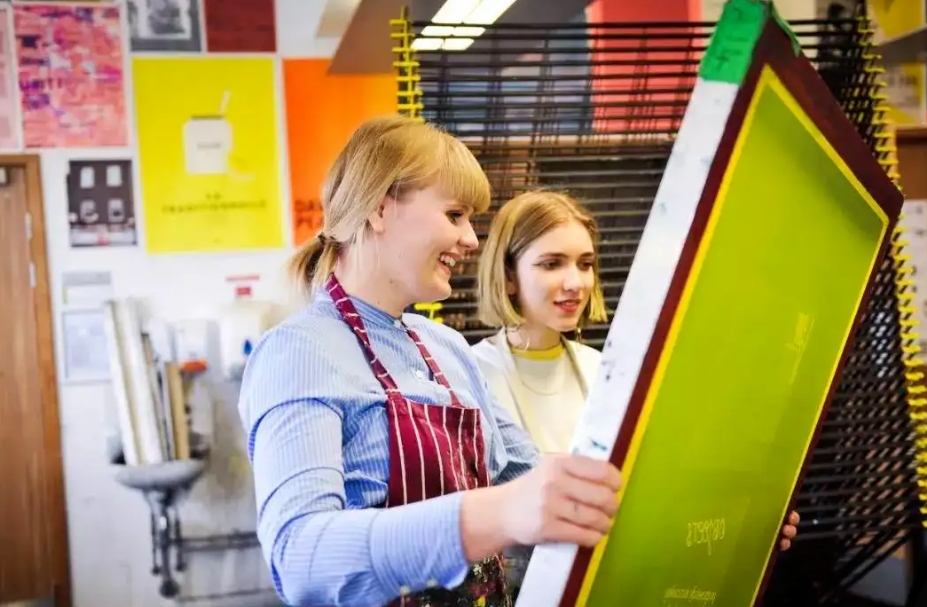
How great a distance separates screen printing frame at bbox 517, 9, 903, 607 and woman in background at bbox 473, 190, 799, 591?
110cm

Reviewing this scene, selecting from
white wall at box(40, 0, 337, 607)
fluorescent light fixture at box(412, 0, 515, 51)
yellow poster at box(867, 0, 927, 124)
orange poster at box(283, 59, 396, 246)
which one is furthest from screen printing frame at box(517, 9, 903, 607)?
yellow poster at box(867, 0, 927, 124)

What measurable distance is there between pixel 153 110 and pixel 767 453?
3.28 meters

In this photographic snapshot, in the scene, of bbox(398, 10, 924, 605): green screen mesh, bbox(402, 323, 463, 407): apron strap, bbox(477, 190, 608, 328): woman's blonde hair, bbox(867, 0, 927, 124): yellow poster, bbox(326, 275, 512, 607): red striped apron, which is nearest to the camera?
bbox(326, 275, 512, 607): red striped apron

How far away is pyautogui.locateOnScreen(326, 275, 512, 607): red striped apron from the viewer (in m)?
0.91

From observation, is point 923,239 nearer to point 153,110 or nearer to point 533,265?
point 533,265

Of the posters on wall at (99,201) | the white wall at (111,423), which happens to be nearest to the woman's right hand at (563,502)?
the white wall at (111,423)

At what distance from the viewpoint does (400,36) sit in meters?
1.92

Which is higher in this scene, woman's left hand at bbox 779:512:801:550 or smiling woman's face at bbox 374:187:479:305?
smiling woman's face at bbox 374:187:479:305

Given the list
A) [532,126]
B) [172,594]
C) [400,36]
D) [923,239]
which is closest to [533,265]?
[532,126]

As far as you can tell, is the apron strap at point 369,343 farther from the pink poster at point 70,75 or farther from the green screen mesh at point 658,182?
the pink poster at point 70,75

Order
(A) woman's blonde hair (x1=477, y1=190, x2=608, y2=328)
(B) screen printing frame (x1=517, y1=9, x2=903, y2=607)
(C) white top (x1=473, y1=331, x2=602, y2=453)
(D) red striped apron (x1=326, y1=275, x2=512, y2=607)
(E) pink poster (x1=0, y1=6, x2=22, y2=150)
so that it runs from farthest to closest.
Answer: (E) pink poster (x1=0, y1=6, x2=22, y2=150), (A) woman's blonde hair (x1=477, y1=190, x2=608, y2=328), (C) white top (x1=473, y1=331, x2=602, y2=453), (D) red striped apron (x1=326, y1=275, x2=512, y2=607), (B) screen printing frame (x1=517, y1=9, x2=903, y2=607)

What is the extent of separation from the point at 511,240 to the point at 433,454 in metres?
0.94

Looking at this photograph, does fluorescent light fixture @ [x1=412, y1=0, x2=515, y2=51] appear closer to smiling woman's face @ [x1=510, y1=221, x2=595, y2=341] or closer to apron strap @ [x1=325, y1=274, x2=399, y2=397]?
smiling woman's face @ [x1=510, y1=221, x2=595, y2=341]

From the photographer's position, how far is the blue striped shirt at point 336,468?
67 cm
